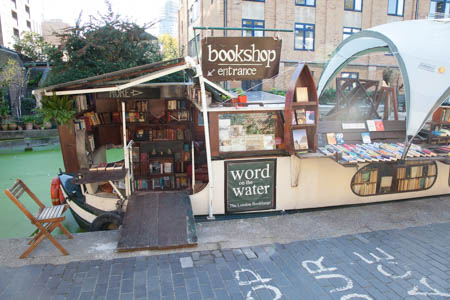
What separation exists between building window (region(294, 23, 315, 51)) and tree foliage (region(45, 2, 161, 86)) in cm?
1024

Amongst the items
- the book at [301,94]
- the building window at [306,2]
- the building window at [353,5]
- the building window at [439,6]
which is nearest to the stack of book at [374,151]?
the book at [301,94]

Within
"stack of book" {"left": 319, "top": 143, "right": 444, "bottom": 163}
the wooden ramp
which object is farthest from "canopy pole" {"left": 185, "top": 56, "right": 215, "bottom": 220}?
"stack of book" {"left": 319, "top": 143, "right": 444, "bottom": 163}

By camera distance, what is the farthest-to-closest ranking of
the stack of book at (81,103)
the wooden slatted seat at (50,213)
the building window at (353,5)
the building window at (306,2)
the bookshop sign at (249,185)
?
the building window at (353,5), the building window at (306,2), the stack of book at (81,103), the bookshop sign at (249,185), the wooden slatted seat at (50,213)

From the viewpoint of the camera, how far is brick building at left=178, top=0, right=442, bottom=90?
19.7 meters

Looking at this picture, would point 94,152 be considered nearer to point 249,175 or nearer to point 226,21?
point 249,175

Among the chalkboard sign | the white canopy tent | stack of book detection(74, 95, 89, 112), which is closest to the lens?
the white canopy tent

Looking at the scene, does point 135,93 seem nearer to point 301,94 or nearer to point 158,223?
point 158,223

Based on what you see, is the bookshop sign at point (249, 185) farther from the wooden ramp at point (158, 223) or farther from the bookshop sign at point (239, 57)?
the bookshop sign at point (239, 57)

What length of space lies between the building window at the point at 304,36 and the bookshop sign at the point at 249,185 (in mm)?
16582

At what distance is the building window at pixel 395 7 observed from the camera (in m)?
22.3

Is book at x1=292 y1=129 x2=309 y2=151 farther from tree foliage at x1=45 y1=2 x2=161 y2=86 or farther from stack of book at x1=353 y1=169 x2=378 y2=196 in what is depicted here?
tree foliage at x1=45 y1=2 x2=161 y2=86

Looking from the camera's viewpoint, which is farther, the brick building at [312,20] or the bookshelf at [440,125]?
the brick building at [312,20]

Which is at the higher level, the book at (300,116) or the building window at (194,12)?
the building window at (194,12)

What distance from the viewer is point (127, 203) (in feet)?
20.6
